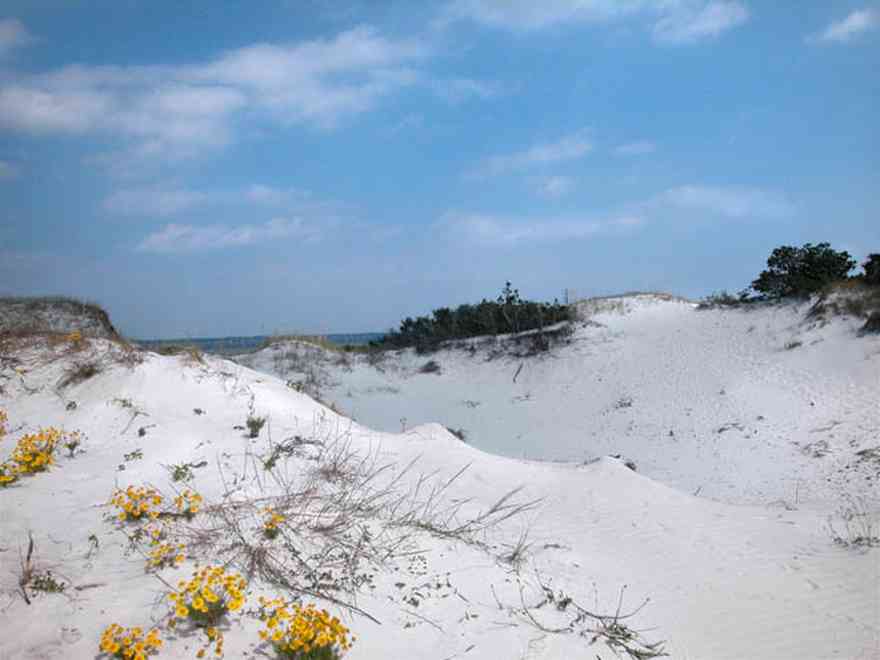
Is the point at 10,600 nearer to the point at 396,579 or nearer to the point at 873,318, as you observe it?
the point at 396,579

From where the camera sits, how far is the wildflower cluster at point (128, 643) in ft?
10.9

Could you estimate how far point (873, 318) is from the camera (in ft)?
51.6

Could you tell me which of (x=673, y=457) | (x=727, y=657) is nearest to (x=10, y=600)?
(x=727, y=657)

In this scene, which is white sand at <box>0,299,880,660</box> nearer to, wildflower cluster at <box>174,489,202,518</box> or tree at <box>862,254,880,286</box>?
wildflower cluster at <box>174,489,202,518</box>

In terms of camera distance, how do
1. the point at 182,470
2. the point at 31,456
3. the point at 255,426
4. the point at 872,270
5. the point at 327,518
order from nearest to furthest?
the point at 327,518 → the point at 31,456 → the point at 182,470 → the point at 255,426 → the point at 872,270

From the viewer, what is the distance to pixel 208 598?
3693 mm

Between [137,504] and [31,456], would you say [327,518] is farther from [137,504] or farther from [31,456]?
[31,456]

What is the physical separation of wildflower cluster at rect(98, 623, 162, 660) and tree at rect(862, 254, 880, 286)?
20.3m

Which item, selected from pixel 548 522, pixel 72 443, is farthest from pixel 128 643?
pixel 548 522

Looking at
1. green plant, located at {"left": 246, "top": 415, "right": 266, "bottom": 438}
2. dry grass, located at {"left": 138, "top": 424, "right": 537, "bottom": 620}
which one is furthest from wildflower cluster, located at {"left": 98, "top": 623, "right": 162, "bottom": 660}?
green plant, located at {"left": 246, "top": 415, "right": 266, "bottom": 438}

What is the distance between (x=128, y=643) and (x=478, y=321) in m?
21.4

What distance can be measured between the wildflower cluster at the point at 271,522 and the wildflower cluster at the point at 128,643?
1351 millimetres

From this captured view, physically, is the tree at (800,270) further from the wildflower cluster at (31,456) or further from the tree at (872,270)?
the wildflower cluster at (31,456)

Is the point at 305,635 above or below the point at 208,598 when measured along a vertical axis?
below
